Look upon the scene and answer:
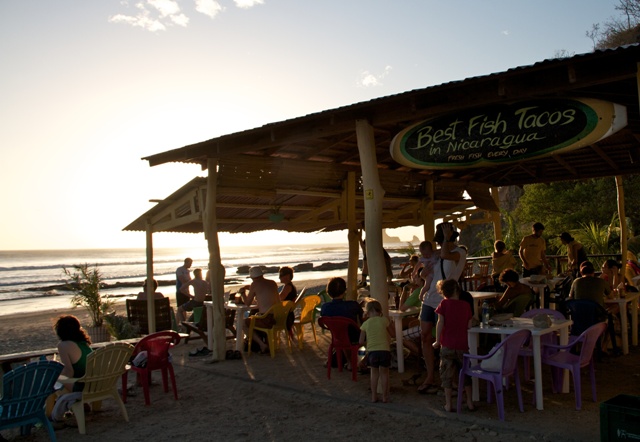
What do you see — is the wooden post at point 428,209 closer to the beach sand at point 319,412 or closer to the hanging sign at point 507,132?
the beach sand at point 319,412

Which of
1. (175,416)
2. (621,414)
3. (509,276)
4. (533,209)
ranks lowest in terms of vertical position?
(175,416)

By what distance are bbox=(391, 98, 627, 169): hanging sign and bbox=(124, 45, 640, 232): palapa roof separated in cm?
13

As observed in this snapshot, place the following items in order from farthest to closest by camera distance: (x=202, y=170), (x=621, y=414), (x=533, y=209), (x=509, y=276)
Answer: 1. (x=533, y=209)
2. (x=202, y=170)
3. (x=509, y=276)
4. (x=621, y=414)

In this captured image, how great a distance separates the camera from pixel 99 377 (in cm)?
521

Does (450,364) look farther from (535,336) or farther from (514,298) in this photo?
(514,298)

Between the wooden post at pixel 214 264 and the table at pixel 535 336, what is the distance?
4.00 m

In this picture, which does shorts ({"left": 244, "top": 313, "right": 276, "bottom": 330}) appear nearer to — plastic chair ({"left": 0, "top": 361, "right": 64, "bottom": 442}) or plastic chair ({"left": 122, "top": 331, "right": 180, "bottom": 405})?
plastic chair ({"left": 122, "top": 331, "right": 180, "bottom": 405})

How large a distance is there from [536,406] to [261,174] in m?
5.21

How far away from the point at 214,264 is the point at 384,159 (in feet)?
11.2

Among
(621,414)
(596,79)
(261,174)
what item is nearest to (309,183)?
(261,174)

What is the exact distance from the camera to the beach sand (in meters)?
4.60

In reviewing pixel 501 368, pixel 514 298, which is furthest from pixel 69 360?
pixel 514 298

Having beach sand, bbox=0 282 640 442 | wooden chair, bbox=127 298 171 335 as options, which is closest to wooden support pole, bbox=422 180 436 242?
beach sand, bbox=0 282 640 442

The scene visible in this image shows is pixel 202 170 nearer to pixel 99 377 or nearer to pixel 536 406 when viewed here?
pixel 99 377
